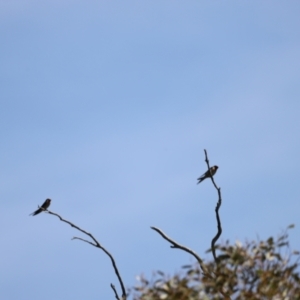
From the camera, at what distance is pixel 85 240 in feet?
45.4

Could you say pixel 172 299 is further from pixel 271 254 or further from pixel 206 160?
pixel 206 160

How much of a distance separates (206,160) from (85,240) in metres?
2.57

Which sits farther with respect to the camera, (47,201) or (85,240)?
(47,201)

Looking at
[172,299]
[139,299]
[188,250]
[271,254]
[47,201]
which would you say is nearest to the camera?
[172,299]

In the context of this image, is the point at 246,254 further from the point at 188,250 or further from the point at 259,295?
the point at 188,250

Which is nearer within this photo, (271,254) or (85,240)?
(271,254)

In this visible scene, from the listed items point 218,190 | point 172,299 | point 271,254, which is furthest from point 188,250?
point 172,299

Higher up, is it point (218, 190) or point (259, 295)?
point (218, 190)

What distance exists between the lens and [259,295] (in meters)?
8.62

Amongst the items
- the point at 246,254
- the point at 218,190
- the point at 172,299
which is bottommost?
the point at 172,299

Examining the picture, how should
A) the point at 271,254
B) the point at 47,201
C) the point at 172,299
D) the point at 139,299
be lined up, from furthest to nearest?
the point at 47,201 < the point at 271,254 < the point at 139,299 < the point at 172,299

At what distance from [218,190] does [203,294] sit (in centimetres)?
486

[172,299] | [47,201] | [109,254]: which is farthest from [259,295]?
[47,201]

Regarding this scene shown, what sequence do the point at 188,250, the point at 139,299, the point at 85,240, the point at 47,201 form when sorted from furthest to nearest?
the point at 47,201 < the point at 85,240 < the point at 188,250 < the point at 139,299
